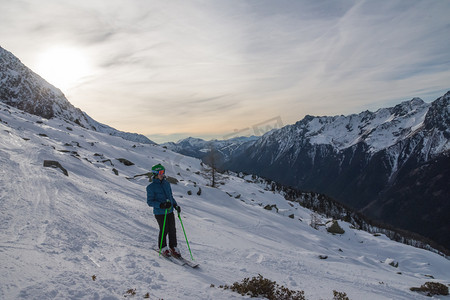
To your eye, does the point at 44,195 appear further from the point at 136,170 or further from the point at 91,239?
the point at 136,170

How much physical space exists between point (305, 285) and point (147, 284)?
5.27m

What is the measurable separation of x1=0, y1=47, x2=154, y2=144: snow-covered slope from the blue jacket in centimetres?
11727

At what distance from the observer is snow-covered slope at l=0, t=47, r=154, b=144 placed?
115250 mm

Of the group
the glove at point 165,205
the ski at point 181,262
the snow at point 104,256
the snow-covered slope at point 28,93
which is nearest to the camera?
the snow at point 104,256

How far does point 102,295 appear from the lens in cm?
515

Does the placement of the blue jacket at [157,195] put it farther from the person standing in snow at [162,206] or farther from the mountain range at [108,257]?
the mountain range at [108,257]

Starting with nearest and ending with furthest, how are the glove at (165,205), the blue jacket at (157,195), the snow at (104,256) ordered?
the snow at (104,256) → the glove at (165,205) → the blue jacket at (157,195)

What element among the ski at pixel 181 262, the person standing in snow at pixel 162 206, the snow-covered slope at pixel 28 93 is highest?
the snow-covered slope at pixel 28 93

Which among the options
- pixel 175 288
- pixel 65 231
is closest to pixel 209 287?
pixel 175 288

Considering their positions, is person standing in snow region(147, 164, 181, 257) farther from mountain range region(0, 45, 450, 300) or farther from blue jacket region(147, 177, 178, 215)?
mountain range region(0, 45, 450, 300)

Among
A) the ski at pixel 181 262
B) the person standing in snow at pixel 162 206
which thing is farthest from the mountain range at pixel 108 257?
the person standing in snow at pixel 162 206

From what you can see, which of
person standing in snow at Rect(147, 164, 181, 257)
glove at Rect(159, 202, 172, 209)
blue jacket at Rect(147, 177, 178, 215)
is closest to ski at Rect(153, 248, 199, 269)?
person standing in snow at Rect(147, 164, 181, 257)

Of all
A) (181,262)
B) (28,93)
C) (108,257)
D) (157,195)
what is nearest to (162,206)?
(157,195)

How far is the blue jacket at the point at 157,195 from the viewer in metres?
8.54
